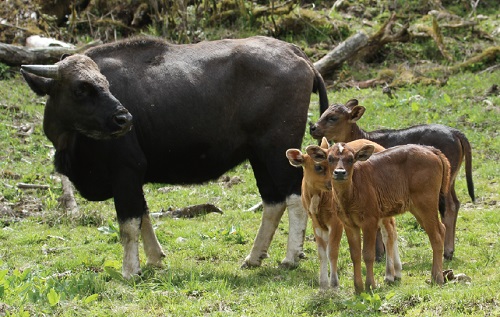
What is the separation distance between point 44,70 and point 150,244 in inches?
98.8

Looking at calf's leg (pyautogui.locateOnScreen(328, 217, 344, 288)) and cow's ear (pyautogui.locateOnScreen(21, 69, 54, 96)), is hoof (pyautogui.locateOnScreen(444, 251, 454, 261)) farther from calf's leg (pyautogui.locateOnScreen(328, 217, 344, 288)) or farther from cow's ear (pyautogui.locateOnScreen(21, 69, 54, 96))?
cow's ear (pyautogui.locateOnScreen(21, 69, 54, 96))

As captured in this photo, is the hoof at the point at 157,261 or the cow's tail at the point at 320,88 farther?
the cow's tail at the point at 320,88

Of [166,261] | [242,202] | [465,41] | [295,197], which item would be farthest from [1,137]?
[465,41]

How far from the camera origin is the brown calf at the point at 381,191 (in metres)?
8.44

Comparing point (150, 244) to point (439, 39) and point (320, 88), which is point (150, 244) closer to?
point (320, 88)

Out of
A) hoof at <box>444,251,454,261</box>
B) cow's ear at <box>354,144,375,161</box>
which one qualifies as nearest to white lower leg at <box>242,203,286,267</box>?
hoof at <box>444,251,454,261</box>

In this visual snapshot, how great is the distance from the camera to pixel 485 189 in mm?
13359

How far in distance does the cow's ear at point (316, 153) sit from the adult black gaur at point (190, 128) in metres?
1.85

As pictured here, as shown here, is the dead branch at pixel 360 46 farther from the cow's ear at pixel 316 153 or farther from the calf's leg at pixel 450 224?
the cow's ear at pixel 316 153

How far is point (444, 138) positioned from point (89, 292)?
4.82m

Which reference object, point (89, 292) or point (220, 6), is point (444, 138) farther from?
point (220, 6)

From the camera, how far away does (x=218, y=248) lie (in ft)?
36.8

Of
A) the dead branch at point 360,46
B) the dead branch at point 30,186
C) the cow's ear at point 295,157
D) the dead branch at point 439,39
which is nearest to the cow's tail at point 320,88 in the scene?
the cow's ear at point 295,157

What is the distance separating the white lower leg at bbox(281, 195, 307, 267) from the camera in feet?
34.0
